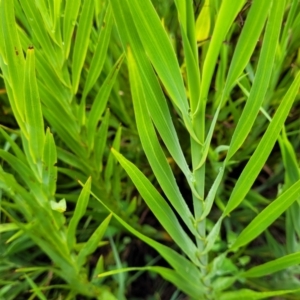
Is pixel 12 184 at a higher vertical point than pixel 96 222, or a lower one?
higher

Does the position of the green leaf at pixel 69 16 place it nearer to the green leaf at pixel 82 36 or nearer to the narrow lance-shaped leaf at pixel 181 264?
the green leaf at pixel 82 36

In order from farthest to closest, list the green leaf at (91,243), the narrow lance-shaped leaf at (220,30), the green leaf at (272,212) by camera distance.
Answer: the green leaf at (91,243) < the green leaf at (272,212) < the narrow lance-shaped leaf at (220,30)

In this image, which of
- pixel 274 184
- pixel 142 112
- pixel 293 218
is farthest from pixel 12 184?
pixel 274 184

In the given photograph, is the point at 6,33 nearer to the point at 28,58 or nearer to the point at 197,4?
the point at 28,58

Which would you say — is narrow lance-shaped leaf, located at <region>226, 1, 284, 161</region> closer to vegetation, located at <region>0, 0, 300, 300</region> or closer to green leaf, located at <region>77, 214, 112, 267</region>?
vegetation, located at <region>0, 0, 300, 300</region>

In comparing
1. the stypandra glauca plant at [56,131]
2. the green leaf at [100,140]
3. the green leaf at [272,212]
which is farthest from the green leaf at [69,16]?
the green leaf at [272,212]

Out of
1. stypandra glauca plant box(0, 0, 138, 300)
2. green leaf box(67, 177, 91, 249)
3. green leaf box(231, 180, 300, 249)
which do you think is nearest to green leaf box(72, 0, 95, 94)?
stypandra glauca plant box(0, 0, 138, 300)

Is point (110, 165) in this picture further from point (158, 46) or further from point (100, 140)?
point (158, 46)
